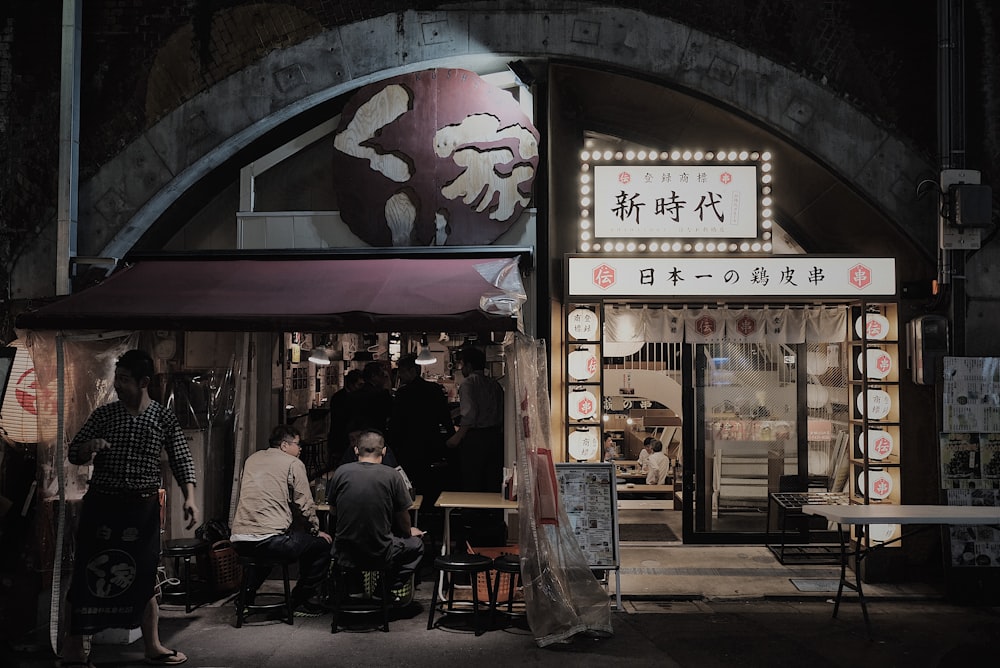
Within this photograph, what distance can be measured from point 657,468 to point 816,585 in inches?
160

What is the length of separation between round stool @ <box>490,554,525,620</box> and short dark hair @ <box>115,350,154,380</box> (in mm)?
3332

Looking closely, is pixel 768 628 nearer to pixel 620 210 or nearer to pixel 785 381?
pixel 785 381

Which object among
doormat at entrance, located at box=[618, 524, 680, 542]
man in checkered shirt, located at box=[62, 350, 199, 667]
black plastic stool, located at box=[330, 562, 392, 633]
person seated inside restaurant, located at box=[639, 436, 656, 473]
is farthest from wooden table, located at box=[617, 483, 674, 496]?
man in checkered shirt, located at box=[62, 350, 199, 667]

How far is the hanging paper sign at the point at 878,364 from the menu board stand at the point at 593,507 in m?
3.33

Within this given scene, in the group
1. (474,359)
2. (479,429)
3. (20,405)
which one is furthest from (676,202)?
(20,405)

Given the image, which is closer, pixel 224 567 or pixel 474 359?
pixel 224 567

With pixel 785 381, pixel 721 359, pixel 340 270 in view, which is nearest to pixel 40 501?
pixel 340 270

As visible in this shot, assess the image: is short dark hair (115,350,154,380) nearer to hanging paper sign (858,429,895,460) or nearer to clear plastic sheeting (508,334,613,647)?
clear plastic sheeting (508,334,613,647)

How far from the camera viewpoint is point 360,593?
286 inches

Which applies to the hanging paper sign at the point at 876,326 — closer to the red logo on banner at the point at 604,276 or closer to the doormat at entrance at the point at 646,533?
the red logo on banner at the point at 604,276

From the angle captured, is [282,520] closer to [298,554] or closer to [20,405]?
[298,554]

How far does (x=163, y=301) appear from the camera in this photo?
7.00m

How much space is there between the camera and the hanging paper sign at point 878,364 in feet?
28.2

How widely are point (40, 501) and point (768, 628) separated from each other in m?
6.36
